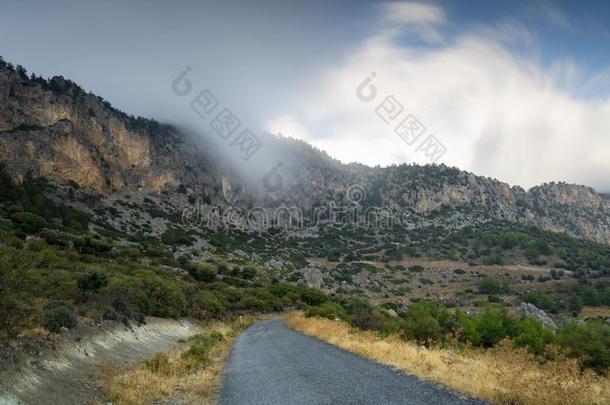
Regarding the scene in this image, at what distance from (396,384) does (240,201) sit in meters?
184

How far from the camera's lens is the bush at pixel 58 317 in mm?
15870

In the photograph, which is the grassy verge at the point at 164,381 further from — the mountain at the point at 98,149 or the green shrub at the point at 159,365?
the mountain at the point at 98,149

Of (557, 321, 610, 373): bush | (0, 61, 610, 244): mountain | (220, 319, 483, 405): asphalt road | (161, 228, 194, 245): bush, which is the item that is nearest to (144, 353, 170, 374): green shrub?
(220, 319, 483, 405): asphalt road

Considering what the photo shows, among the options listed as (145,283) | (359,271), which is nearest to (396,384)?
(145,283)

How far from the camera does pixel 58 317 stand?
16.6 metres

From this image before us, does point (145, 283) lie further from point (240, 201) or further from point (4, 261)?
point (240, 201)

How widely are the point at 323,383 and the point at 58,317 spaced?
11.4 metres

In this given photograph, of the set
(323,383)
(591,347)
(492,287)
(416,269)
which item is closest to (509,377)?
(323,383)

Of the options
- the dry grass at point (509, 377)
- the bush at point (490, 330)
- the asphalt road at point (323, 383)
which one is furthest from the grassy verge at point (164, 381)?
the bush at point (490, 330)

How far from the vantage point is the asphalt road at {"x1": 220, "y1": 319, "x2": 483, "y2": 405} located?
10062 millimetres

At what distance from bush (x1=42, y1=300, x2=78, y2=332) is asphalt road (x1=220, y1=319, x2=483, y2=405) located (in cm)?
684

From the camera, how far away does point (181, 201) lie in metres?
158

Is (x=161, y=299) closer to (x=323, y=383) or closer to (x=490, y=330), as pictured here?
(x=323, y=383)

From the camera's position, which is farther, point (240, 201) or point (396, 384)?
point (240, 201)
